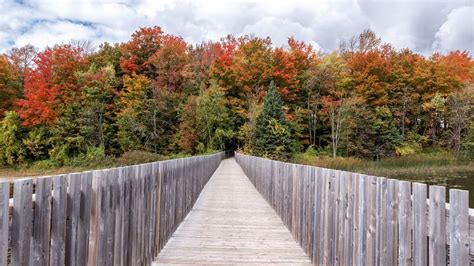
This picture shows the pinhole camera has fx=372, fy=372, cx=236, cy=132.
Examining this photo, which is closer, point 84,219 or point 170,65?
point 84,219

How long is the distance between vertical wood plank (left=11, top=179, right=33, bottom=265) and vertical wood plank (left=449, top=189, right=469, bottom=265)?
213cm

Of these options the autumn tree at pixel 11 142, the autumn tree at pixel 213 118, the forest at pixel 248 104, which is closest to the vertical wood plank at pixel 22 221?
the forest at pixel 248 104

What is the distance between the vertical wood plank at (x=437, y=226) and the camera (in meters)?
2.02

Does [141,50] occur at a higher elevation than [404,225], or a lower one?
higher

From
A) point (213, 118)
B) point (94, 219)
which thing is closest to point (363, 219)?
point (94, 219)

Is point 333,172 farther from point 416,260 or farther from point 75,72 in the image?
point 75,72

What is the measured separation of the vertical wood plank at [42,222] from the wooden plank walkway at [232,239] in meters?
2.70

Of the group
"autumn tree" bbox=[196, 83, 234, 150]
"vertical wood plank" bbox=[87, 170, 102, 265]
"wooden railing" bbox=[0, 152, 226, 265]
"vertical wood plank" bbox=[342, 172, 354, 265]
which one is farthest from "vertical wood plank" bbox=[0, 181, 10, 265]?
"autumn tree" bbox=[196, 83, 234, 150]

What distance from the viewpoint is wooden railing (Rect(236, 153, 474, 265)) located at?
1.95 metres

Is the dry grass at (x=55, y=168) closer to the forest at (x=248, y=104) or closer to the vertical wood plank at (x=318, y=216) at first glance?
the forest at (x=248, y=104)

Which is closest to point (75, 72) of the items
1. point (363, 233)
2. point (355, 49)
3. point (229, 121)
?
point (229, 121)

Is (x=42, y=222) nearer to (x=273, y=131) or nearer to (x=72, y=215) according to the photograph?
(x=72, y=215)

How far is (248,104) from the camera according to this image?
136ft

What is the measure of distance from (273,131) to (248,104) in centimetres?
649
